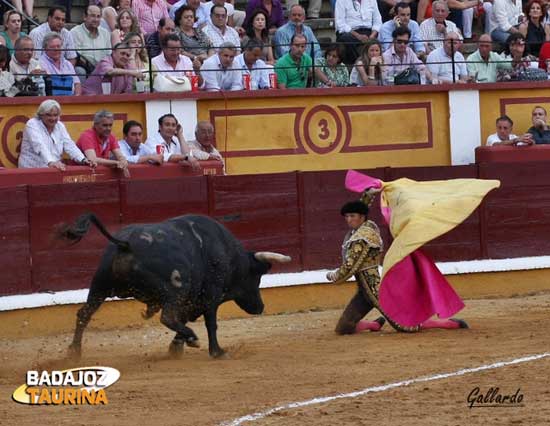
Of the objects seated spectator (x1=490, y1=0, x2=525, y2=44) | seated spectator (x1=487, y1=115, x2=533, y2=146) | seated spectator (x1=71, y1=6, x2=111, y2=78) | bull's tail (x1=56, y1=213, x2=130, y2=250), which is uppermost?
seated spectator (x1=490, y1=0, x2=525, y2=44)

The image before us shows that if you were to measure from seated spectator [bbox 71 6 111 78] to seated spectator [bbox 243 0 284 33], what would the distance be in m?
1.76

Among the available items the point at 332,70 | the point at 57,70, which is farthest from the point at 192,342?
the point at 332,70

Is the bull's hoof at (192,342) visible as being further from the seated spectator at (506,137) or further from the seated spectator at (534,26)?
the seated spectator at (534,26)

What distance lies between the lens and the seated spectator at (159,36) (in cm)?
1265

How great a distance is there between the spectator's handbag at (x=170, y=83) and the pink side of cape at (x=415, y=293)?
3.41 m

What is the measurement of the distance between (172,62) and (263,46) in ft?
2.76

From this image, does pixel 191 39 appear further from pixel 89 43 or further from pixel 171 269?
pixel 171 269

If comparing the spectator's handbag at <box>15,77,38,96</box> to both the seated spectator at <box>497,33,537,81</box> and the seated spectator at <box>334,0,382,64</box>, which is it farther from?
the seated spectator at <box>497,33,537,81</box>

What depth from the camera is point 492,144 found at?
543 inches

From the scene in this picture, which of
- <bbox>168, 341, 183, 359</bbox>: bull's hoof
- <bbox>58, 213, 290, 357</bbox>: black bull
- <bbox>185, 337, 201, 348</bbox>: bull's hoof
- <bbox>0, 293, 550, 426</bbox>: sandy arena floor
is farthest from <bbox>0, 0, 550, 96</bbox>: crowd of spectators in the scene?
<bbox>185, 337, 201, 348</bbox>: bull's hoof

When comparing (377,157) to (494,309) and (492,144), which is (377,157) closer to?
(492,144)

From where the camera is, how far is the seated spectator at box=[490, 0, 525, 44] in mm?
14852

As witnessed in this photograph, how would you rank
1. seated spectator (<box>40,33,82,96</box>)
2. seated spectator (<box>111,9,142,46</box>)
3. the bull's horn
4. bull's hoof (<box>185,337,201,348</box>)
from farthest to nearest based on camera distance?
seated spectator (<box>111,9,142,46</box>), seated spectator (<box>40,33,82,96</box>), the bull's horn, bull's hoof (<box>185,337,201,348</box>)

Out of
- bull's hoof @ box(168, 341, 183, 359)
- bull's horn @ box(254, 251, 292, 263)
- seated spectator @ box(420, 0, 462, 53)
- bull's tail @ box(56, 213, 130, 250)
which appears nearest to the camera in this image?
bull's tail @ box(56, 213, 130, 250)
